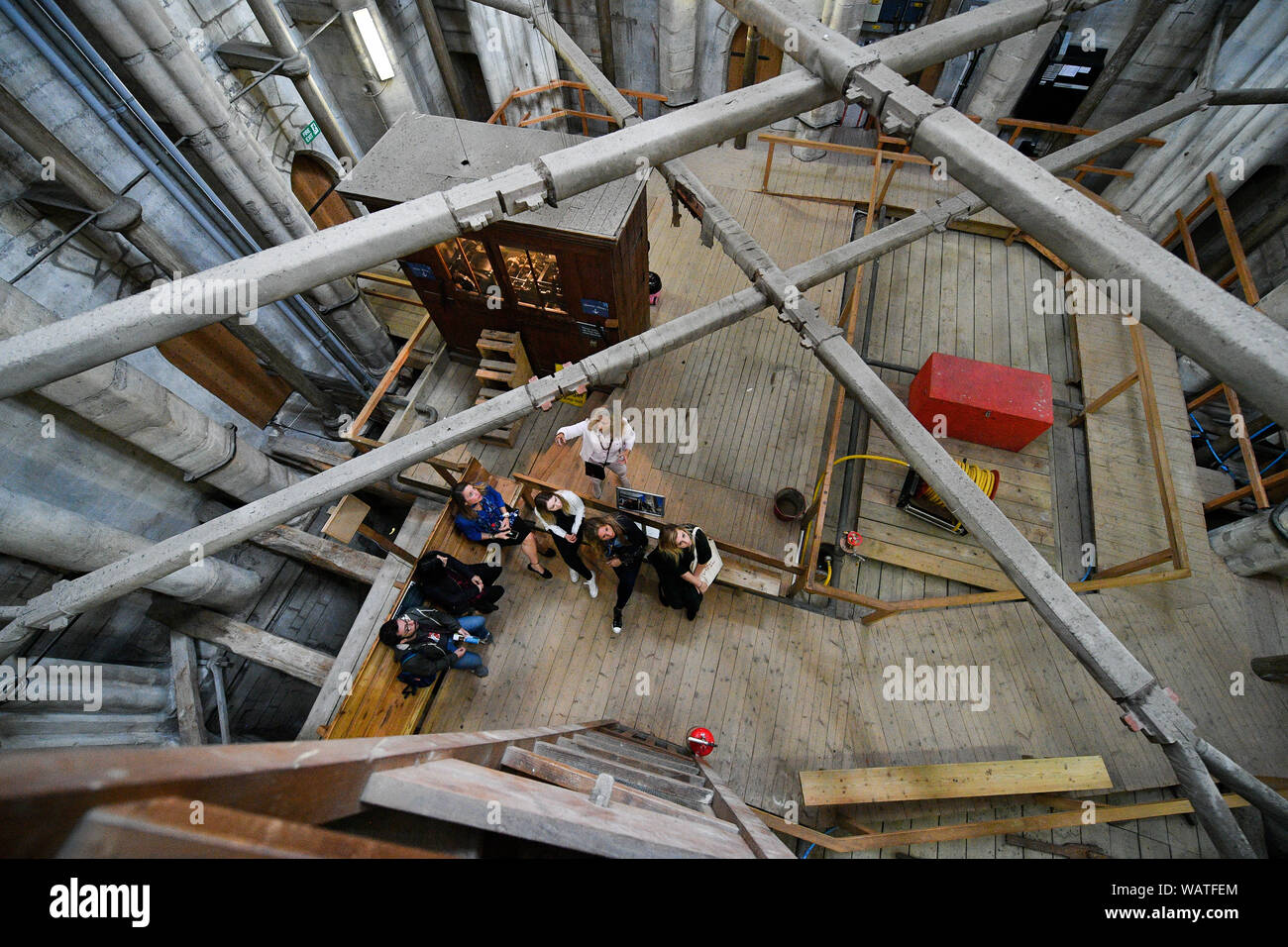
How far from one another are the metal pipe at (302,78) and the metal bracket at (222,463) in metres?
5.59

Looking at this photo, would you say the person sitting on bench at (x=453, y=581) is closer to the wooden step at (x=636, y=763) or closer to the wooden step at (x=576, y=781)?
the wooden step at (x=636, y=763)

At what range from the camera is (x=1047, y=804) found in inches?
210

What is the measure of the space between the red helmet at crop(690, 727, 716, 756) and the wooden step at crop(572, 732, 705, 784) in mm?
260

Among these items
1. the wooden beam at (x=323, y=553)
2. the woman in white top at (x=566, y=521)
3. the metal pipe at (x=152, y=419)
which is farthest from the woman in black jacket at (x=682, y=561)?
the metal pipe at (x=152, y=419)

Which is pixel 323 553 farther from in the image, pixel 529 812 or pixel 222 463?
pixel 529 812

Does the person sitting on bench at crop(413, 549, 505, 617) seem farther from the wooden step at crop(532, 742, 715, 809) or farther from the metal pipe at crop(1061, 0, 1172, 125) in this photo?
the metal pipe at crop(1061, 0, 1172, 125)

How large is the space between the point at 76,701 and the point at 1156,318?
10.1 m

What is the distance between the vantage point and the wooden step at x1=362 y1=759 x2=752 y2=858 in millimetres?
1858

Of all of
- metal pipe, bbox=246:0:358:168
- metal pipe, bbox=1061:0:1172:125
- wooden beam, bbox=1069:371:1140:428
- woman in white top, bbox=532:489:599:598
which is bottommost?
woman in white top, bbox=532:489:599:598

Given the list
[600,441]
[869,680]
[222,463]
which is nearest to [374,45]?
[222,463]

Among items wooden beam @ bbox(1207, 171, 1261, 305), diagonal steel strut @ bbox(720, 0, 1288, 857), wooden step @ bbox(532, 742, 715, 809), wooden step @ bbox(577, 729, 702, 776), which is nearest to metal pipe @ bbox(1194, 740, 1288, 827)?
diagonal steel strut @ bbox(720, 0, 1288, 857)

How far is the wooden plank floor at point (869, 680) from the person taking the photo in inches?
217
